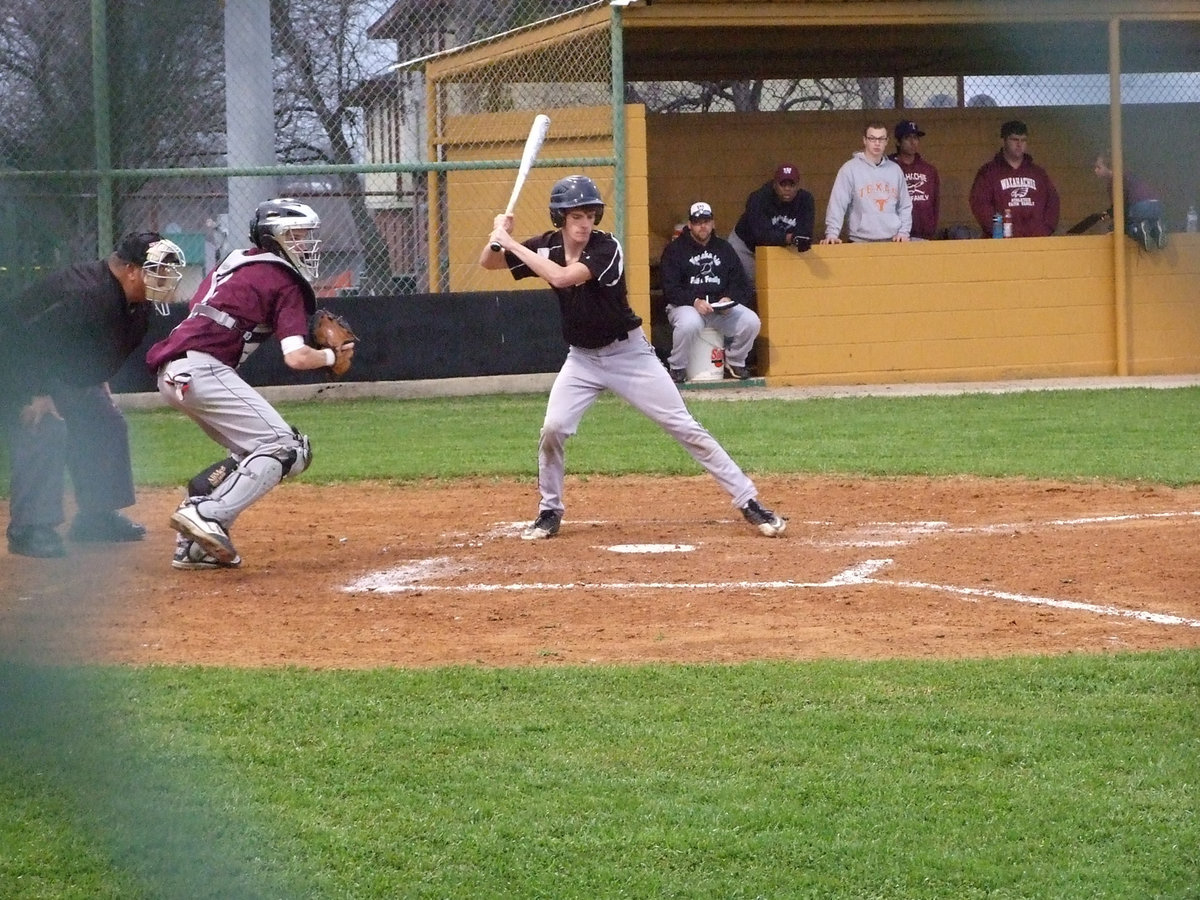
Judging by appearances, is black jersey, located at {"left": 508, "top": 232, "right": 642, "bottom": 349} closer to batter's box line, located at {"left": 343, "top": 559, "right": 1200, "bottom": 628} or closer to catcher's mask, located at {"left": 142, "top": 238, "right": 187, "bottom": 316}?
batter's box line, located at {"left": 343, "top": 559, "right": 1200, "bottom": 628}

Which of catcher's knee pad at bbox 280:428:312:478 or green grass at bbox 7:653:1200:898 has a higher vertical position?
catcher's knee pad at bbox 280:428:312:478

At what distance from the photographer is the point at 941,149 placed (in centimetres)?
1717

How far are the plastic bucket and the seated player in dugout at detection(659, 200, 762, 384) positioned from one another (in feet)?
0.54

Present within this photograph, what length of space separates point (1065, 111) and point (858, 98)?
2554 mm

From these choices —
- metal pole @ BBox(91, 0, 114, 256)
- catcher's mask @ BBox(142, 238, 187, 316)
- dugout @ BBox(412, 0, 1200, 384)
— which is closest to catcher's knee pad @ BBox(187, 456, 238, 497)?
catcher's mask @ BBox(142, 238, 187, 316)

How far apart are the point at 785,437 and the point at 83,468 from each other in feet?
16.5

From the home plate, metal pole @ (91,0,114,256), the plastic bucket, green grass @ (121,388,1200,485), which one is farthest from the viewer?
the plastic bucket

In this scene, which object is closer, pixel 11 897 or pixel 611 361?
pixel 11 897

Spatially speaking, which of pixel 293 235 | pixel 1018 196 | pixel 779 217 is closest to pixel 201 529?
pixel 293 235

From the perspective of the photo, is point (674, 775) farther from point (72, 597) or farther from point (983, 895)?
point (72, 597)

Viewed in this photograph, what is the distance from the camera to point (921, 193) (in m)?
14.3

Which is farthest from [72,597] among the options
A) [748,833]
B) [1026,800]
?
[1026,800]

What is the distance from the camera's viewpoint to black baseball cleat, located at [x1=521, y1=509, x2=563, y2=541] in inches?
292

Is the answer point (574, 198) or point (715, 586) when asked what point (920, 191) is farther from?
point (715, 586)
